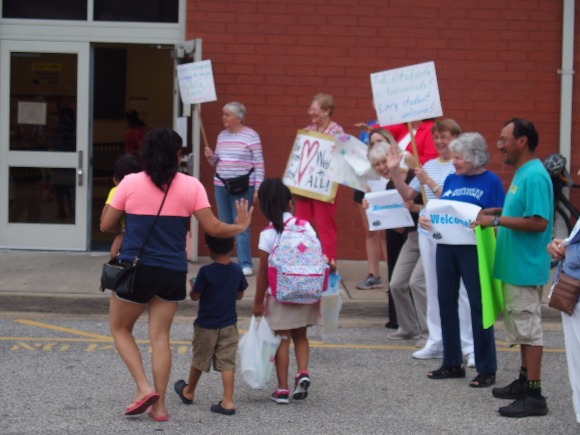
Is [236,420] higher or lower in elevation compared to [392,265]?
lower

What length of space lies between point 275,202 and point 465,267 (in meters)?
1.44

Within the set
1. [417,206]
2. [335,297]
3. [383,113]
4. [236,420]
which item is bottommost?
[236,420]

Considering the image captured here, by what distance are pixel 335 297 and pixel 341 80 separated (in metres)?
5.33

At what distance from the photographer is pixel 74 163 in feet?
42.1

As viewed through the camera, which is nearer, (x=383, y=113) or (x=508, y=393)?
(x=508, y=393)

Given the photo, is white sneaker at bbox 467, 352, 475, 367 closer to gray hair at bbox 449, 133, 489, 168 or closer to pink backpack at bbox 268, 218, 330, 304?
gray hair at bbox 449, 133, 489, 168

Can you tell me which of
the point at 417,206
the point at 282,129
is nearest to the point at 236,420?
the point at 417,206

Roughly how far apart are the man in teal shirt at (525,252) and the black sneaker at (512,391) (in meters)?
0.18

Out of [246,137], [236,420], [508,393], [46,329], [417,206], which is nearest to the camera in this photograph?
[236,420]

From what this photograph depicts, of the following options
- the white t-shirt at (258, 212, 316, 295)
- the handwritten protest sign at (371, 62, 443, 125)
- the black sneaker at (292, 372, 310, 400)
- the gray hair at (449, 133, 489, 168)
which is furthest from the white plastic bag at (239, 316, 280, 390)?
the handwritten protest sign at (371, 62, 443, 125)

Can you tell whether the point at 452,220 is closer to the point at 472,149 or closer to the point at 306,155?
the point at 472,149

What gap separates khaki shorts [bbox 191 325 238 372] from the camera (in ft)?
22.7

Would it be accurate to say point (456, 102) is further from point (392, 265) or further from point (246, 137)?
point (392, 265)

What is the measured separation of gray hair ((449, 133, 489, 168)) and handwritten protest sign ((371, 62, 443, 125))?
1.15 m
